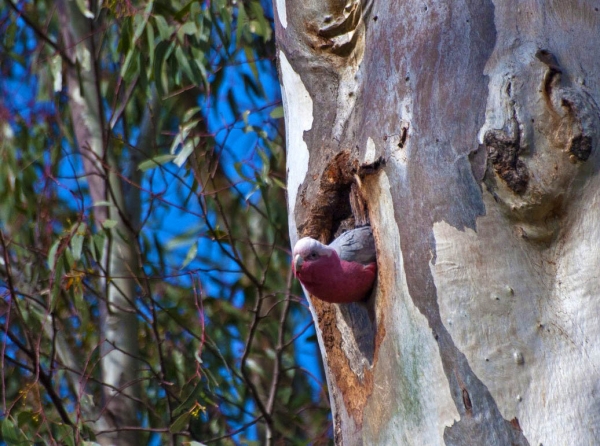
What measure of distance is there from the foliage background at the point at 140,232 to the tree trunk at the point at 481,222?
4.55ft

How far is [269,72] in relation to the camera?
3.97 m

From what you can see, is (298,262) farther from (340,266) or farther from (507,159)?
(507,159)

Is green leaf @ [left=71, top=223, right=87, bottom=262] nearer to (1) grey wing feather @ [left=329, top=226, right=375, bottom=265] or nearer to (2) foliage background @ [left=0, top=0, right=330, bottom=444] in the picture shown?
(2) foliage background @ [left=0, top=0, right=330, bottom=444]

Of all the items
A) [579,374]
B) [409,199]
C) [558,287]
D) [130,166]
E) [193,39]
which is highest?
[193,39]

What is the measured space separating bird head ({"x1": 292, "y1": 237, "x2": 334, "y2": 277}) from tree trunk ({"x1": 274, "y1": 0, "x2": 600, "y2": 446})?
179 millimetres

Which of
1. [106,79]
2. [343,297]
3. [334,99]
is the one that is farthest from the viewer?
[106,79]

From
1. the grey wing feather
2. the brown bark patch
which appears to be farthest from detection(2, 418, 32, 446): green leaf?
the brown bark patch

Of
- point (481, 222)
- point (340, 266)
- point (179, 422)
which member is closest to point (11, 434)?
point (179, 422)

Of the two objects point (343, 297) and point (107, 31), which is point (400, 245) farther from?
point (107, 31)

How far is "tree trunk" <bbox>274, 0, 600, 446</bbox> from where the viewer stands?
1373mm

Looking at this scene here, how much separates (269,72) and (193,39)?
2.07 ft

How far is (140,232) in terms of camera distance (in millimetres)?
3768

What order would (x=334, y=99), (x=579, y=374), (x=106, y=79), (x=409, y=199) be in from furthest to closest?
(x=106, y=79) < (x=334, y=99) < (x=409, y=199) < (x=579, y=374)

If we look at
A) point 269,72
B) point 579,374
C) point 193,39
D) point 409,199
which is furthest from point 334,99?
point 269,72
